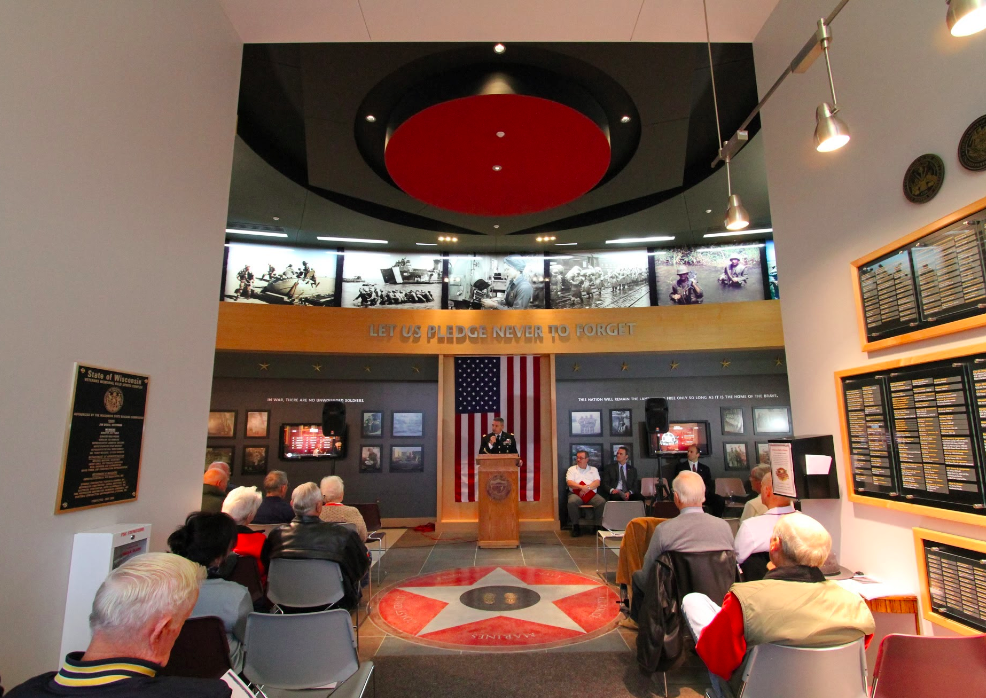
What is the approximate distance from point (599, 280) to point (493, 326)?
105 inches

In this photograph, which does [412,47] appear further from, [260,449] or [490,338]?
[260,449]

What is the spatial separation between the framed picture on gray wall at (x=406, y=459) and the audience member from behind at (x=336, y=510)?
5372 mm

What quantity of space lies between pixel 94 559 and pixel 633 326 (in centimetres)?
888

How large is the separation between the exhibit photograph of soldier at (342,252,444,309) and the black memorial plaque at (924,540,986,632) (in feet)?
29.5

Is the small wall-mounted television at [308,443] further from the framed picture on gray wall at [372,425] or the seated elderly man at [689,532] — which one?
the seated elderly man at [689,532]

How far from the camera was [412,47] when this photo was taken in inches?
196

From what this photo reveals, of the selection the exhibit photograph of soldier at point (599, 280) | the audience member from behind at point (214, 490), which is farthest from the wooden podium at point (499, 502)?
the exhibit photograph of soldier at point (599, 280)

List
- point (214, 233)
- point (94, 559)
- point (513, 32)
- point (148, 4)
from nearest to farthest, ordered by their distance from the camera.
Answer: point (94, 559)
point (148, 4)
point (214, 233)
point (513, 32)

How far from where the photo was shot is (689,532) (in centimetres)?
331

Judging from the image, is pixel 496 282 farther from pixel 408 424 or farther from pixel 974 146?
pixel 974 146

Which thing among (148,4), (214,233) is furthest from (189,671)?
(148,4)

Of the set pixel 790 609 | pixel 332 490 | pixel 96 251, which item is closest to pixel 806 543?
pixel 790 609

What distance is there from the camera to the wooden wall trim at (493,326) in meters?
9.31

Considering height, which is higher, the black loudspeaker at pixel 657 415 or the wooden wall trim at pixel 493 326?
the wooden wall trim at pixel 493 326
